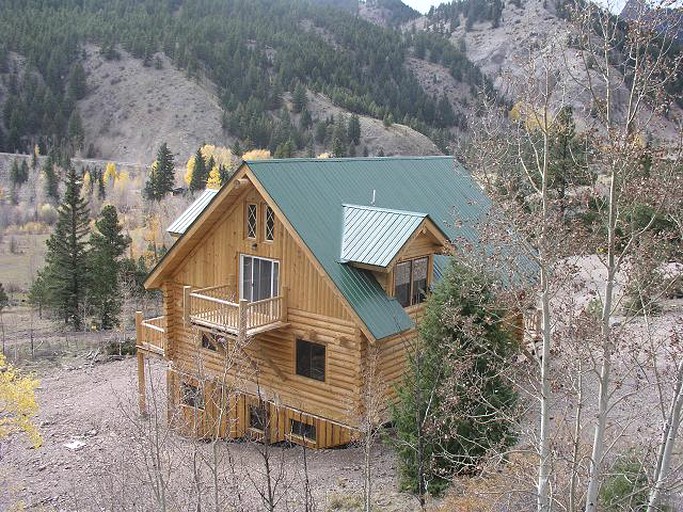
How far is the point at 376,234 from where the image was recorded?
62.3ft

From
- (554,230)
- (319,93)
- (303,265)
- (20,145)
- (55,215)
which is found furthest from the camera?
(319,93)

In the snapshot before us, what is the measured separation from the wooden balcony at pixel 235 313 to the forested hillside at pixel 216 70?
104m

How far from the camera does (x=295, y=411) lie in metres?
20.8

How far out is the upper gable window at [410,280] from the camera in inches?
779

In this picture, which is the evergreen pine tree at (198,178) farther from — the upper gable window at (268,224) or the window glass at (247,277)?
the upper gable window at (268,224)

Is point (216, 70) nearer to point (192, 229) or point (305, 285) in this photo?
point (192, 229)

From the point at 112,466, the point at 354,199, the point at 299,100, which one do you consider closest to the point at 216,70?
the point at 299,100

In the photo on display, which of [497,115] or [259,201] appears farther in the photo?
[259,201]

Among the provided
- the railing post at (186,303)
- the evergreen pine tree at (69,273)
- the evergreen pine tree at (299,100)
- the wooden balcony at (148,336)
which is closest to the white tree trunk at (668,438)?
the railing post at (186,303)

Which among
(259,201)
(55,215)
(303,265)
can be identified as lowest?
(55,215)

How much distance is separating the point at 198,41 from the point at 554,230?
171844 mm

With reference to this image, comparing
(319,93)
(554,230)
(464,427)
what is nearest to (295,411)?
(464,427)

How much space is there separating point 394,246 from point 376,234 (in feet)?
2.67

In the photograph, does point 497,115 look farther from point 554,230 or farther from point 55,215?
point 55,215
